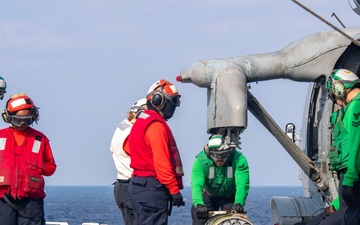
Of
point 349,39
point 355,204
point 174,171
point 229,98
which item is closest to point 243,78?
point 229,98

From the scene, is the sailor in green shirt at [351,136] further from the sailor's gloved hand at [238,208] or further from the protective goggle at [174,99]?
the sailor's gloved hand at [238,208]

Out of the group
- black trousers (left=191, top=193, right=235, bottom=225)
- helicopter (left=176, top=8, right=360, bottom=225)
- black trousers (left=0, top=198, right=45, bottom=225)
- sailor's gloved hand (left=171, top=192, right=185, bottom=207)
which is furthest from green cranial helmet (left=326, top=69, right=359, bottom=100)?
black trousers (left=0, top=198, right=45, bottom=225)

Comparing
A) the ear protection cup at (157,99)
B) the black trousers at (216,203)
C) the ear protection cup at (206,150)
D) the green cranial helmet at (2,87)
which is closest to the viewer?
the ear protection cup at (157,99)

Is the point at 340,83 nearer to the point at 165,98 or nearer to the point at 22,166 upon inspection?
the point at 165,98

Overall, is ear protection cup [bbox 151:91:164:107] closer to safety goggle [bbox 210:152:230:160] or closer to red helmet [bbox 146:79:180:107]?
red helmet [bbox 146:79:180:107]

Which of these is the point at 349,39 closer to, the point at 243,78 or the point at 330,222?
the point at 243,78

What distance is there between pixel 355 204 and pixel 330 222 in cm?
50

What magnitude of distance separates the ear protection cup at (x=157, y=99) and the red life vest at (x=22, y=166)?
1.46 metres

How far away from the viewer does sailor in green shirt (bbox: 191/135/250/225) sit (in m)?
15.4

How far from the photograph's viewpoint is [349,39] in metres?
16.0

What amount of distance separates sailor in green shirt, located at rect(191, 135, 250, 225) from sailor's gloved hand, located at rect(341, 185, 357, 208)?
279cm

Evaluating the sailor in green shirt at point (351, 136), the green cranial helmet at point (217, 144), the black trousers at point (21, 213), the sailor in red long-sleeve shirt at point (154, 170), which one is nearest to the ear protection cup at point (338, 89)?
the sailor in green shirt at point (351, 136)

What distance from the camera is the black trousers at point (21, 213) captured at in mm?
13625

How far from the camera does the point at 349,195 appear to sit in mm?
12406
